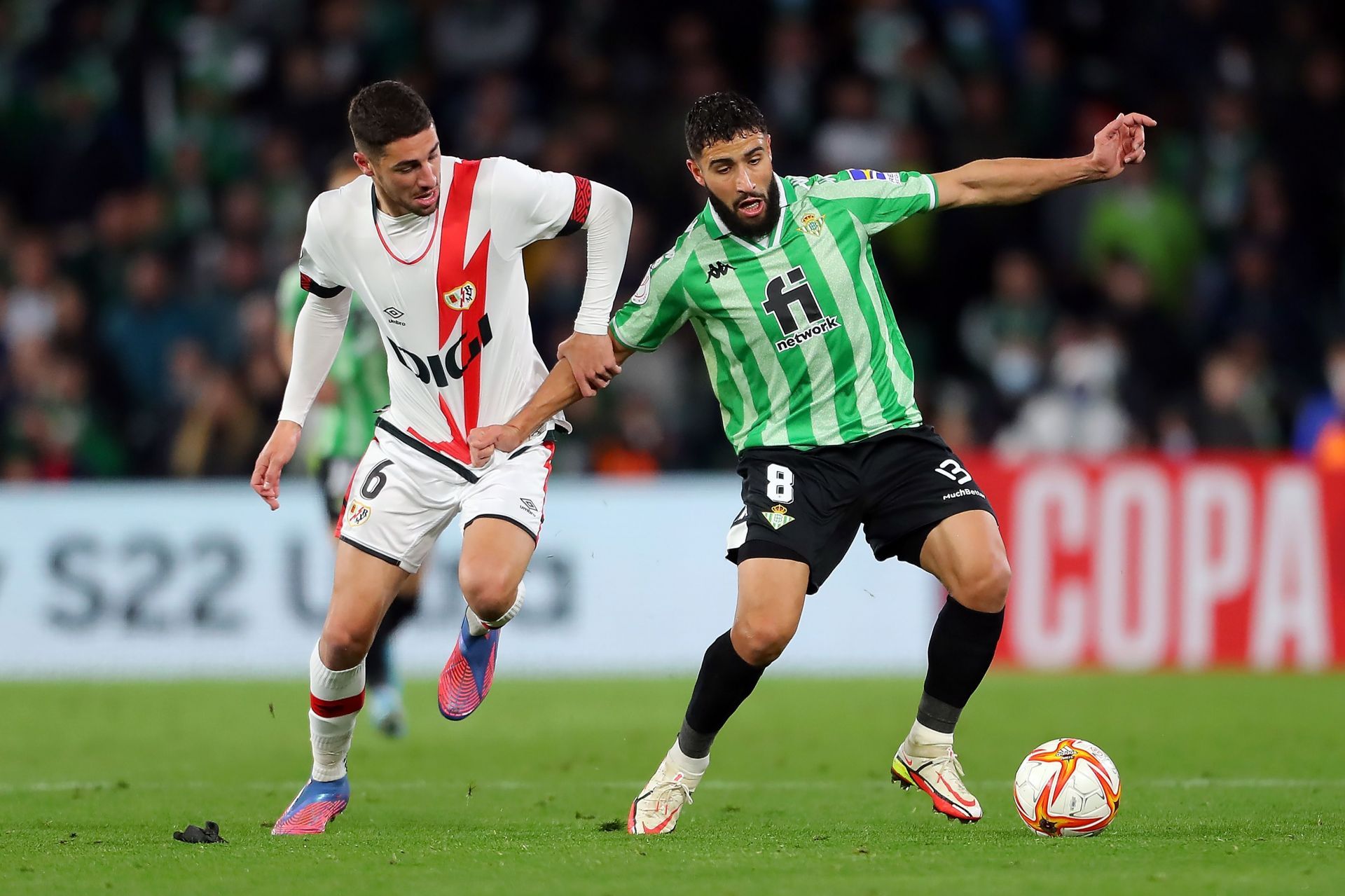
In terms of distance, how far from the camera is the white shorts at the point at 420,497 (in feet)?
21.2

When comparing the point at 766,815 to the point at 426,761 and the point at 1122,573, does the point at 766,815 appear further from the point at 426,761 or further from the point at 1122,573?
the point at 1122,573

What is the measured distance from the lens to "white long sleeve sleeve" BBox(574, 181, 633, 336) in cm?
650

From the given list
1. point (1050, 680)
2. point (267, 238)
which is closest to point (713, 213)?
point (1050, 680)

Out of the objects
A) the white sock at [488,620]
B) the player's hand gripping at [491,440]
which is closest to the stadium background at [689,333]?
the white sock at [488,620]

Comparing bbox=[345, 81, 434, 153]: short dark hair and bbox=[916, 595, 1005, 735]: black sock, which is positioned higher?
bbox=[345, 81, 434, 153]: short dark hair

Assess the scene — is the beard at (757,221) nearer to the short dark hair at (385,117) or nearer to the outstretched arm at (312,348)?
the short dark hair at (385,117)

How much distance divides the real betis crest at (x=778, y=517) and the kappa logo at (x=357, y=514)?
1.39 meters

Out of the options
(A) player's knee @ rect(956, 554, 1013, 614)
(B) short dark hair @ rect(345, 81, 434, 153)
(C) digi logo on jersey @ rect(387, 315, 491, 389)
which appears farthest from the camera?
(C) digi logo on jersey @ rect(387, 315, 491, 389)

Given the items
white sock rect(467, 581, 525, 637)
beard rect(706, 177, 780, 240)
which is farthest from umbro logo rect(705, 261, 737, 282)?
white sock rect(467, 581, 525, 637)

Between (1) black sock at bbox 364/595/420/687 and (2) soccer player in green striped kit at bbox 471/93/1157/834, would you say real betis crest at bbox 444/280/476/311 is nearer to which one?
(2) soccer player in green striped kit at bbox 471/93/1157/834

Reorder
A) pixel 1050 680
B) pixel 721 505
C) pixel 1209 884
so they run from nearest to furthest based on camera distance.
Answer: pixel 1209 884 < pixel 1050 680 < pixel 721 505

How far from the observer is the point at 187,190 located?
1538 centimetres

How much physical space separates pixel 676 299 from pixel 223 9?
1112 cm

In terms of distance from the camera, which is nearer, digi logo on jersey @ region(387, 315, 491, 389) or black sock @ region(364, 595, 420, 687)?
digi logo on jersey @ region(387, 315, 491, 389)
